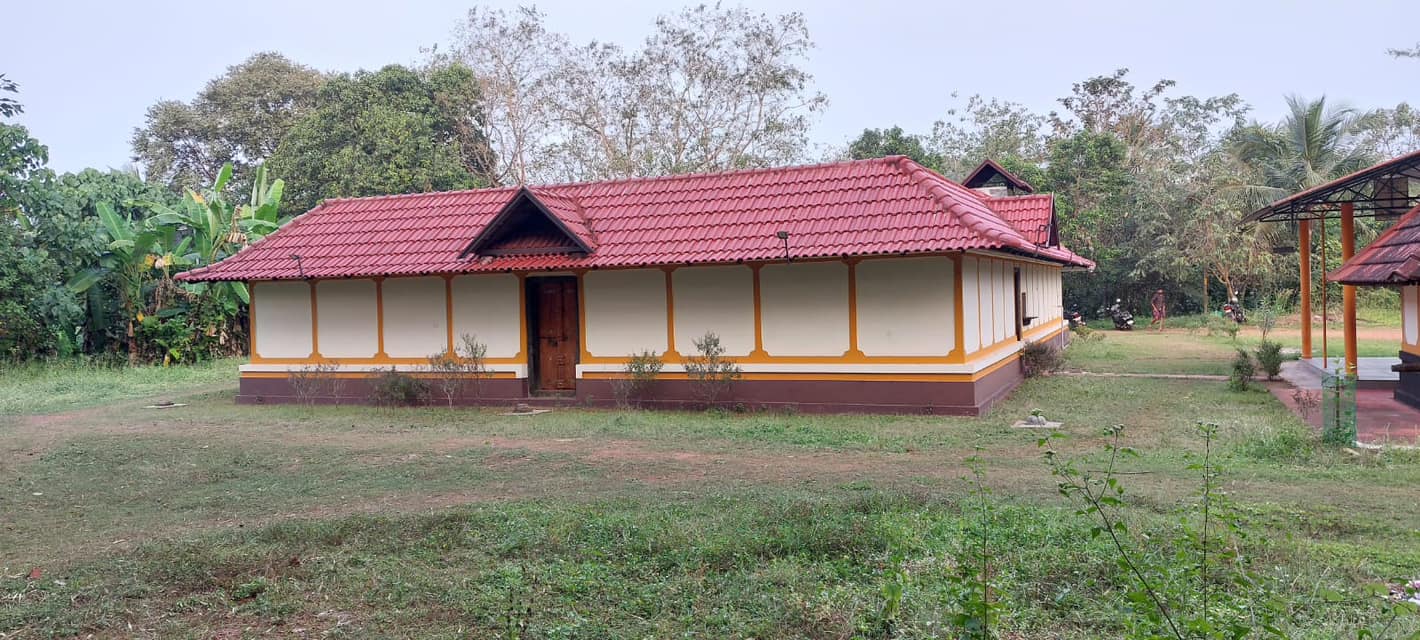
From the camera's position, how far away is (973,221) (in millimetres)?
12836

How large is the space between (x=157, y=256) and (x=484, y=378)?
36.1 feet

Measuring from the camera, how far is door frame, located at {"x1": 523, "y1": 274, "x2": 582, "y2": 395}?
1547 cm

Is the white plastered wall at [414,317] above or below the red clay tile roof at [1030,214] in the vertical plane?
below

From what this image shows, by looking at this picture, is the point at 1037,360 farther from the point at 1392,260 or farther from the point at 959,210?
the point at 1392,260

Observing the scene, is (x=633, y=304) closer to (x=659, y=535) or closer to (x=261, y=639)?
(x=659, y=535)

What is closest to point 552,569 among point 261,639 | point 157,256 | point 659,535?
point 659,535

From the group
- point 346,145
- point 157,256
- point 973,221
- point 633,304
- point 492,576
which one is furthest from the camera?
point 346,145

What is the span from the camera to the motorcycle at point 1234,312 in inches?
1234

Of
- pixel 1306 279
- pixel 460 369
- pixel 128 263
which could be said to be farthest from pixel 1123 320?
pixel 128 263

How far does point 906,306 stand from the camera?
44.3 feet

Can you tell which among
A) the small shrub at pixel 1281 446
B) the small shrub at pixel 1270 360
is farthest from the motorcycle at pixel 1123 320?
the small shrub at pixel 1281 446

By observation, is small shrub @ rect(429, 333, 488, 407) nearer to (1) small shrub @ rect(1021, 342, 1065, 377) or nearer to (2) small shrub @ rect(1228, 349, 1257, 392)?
(1) small shrub @ rect(1021, 342, 1065, 377)

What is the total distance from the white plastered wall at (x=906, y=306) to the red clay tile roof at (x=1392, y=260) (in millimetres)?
4804

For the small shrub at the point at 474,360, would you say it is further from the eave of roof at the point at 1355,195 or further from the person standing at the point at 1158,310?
the person standing at the point at 1158,310
